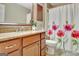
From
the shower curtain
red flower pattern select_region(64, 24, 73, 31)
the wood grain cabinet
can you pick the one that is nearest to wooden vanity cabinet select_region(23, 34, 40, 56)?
the wood grain cabinet

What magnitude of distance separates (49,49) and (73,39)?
33cm

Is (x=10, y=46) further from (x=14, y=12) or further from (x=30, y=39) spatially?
(x=14, y=12)

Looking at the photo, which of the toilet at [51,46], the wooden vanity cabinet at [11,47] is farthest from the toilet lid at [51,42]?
the wooden vanity cabinet at [11,47]

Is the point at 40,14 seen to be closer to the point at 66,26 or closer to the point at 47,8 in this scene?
the point at 47,8

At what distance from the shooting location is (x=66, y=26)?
1596 millimetres

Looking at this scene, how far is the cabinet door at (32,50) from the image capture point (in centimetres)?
152

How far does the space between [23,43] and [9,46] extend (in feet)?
0.72

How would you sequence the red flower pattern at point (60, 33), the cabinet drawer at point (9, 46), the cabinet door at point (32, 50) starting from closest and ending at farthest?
the cabinet drawer at point (9, 46) < the cabinet door at point (32, 50) < the red flower pattern at point (60, 33)

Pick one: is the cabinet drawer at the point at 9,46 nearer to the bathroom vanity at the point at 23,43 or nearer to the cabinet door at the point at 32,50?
the bathroom vanity at the point at 23,43

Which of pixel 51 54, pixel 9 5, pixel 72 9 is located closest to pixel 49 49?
pixel 51 54

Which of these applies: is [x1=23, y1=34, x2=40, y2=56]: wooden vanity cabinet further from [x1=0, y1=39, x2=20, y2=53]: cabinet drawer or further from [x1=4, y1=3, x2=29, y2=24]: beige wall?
[x1=4, y1=3, x2=29, y2=24]: beige wall

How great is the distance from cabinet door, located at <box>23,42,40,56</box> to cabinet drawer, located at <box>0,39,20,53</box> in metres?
0.14

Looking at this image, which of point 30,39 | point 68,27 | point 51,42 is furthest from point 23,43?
point 68,27

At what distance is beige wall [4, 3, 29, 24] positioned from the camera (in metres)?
1.58
